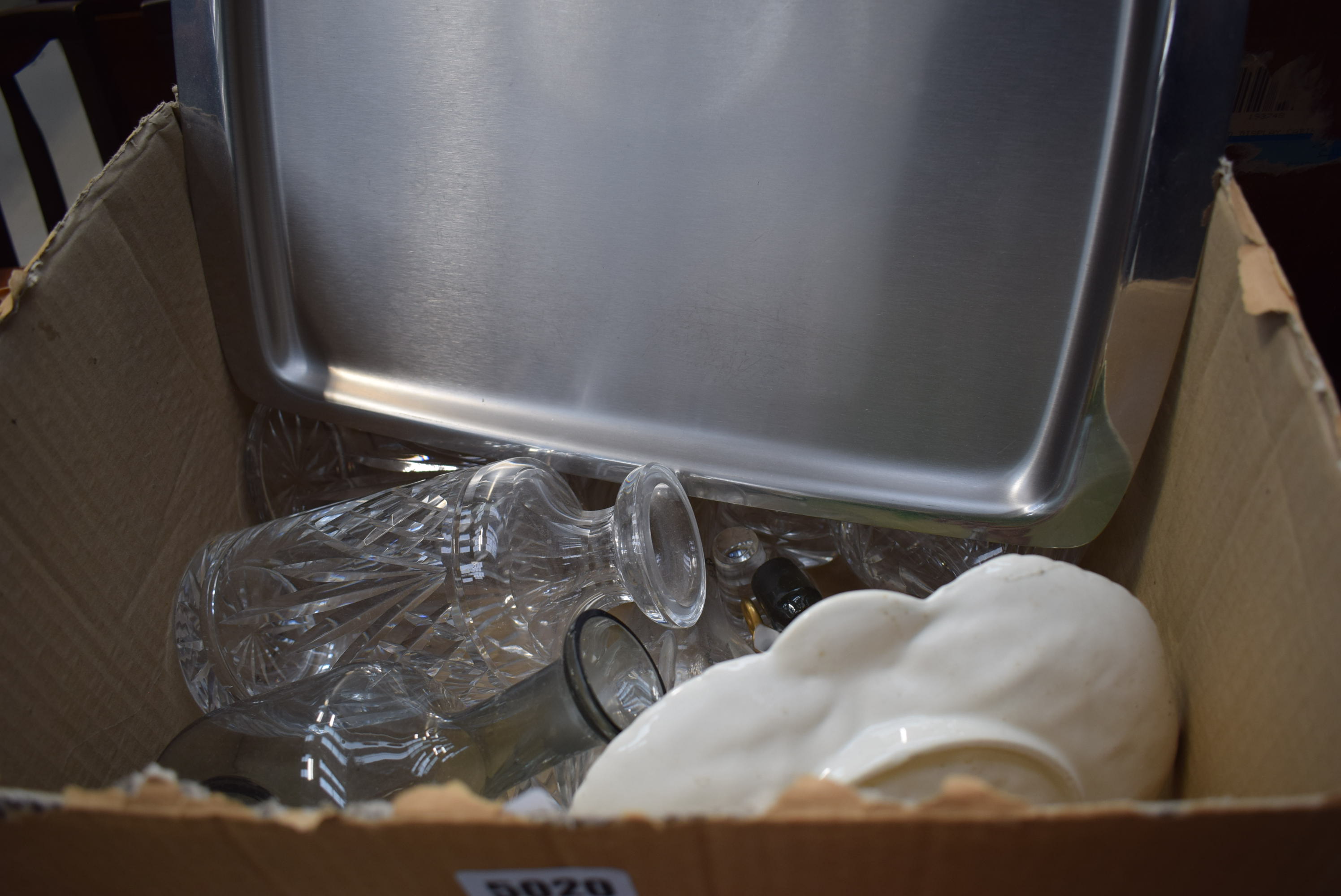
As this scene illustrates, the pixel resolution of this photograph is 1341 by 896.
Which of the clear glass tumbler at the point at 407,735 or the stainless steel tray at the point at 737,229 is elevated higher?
the stainless steel tray at the point at 737,229

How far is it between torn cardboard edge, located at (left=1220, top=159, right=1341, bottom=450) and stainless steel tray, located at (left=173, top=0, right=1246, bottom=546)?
0.11 ft

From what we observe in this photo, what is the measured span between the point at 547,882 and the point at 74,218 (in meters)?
0.47

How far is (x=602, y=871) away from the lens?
30 centimetres

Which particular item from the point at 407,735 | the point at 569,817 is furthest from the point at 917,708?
the point at 407,735

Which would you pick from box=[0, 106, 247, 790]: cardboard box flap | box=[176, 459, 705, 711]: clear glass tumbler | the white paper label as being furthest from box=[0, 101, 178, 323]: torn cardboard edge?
the white paper label

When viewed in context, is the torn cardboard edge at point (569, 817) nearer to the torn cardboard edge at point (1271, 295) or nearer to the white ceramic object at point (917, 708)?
the white ceramic object at point (917, 708)

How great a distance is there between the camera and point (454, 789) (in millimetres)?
287

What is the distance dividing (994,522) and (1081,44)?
29 cm

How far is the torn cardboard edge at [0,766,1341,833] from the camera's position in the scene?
262 mm

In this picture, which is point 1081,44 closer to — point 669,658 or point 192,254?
point 669,658

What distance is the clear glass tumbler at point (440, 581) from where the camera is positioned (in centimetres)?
54

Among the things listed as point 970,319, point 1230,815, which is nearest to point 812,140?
point 970,319

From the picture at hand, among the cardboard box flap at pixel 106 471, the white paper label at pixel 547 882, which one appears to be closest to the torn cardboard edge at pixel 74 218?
the cardboard box flap at pixel 106 471

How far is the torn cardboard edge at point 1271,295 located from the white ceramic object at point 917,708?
12cm
